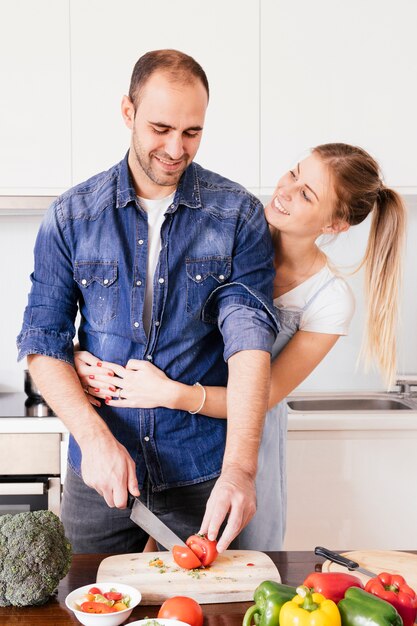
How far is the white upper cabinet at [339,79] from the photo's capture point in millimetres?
2611

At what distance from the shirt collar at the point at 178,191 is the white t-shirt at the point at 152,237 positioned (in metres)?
0.03

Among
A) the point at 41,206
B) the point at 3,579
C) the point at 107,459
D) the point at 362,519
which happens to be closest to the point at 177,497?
the point at 107,459

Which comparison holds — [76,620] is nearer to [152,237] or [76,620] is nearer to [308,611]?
[308,611]

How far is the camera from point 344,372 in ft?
10.0

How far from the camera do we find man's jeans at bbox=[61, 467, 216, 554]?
5.25 ft

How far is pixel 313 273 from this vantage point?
5.92 feet

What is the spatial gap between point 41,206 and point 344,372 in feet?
4.38

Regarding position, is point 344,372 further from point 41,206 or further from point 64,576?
point 64,576

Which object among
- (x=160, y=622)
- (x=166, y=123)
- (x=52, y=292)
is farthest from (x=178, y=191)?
(x=160, y=622)

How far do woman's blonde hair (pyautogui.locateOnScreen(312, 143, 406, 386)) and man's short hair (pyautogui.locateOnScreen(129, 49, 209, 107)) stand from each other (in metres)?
0.41

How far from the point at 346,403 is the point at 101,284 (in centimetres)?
163

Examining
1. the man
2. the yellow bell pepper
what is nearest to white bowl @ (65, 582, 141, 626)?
the yellow bell pepper

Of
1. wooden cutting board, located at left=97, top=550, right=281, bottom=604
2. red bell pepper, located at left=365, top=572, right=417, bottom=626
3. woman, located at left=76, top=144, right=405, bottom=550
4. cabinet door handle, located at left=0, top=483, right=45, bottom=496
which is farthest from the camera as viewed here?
cabinet door handle, located at left=0, top=483, right=45, bottom=496

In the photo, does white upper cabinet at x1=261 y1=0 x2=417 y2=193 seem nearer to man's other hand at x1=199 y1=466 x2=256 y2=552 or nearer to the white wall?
the white wall
